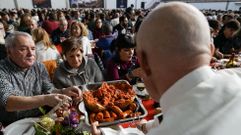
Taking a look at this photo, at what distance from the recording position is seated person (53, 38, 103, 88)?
6.91 ft

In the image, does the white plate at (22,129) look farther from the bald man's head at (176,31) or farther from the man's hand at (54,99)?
the bald man's head at (176,31)

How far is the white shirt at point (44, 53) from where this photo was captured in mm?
2916

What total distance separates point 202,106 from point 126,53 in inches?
73.9

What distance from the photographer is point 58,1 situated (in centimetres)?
1705

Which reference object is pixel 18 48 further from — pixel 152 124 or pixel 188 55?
pixel 188 55

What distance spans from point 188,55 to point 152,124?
79cm

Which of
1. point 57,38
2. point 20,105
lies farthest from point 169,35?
point 57,38

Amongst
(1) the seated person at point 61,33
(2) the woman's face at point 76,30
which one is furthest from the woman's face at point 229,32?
(1) the seated person at point 61,33

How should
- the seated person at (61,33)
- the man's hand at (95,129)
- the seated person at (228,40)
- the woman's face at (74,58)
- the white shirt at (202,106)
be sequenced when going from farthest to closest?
the seated person at (61,33) < the seated person at (228,40) < the woman's face at (74,58) < the man's hand at (95,129) < the white shirt at (202,106)

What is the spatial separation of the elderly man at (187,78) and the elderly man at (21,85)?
39.7 inches

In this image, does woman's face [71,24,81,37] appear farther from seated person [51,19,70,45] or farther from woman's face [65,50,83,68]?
woman's face [65,50,83,68]

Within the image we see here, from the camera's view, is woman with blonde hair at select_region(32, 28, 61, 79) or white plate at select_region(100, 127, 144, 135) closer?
white plate at select_region(100, 127, 144, 135)

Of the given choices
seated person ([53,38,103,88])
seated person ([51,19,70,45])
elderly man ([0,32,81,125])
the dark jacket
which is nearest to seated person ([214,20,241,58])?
the dark jacket

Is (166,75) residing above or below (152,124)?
above
